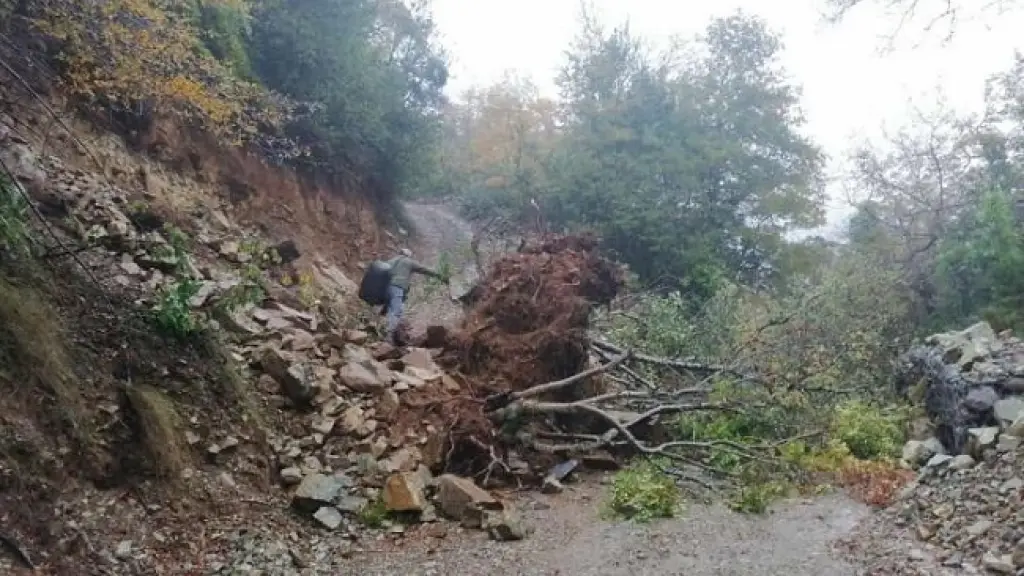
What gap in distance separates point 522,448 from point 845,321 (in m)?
7.95

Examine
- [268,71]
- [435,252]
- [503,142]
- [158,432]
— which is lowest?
[158,432]

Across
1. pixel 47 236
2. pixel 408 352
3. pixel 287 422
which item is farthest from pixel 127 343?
pixel 408 352

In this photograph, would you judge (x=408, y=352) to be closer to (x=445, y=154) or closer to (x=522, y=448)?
(x=522, y=448)

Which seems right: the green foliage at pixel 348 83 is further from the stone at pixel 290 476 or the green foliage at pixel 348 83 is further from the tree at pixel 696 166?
the stone at pixel 290 476

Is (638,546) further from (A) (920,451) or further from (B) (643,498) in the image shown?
(A) (920,451)

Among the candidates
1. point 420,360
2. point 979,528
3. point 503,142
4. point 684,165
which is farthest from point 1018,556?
point 503,142

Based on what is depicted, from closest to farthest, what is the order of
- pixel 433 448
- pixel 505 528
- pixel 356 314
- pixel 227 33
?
pixel 505 528, pixel 433 448, pixel 356 314, pixel 227 33

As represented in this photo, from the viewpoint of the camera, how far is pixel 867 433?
8.67m

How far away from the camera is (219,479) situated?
493 cm

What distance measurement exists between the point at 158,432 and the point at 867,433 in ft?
25.7

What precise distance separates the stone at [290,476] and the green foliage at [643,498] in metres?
2.56

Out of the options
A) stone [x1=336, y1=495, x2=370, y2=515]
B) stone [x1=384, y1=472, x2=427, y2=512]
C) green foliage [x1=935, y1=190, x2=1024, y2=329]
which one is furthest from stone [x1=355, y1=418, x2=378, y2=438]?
green foliage [x1=935, y1=190, x2=1024, y2=329]

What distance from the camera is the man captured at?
880cm

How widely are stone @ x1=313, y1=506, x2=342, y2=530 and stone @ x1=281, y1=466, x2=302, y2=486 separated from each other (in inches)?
14.3
